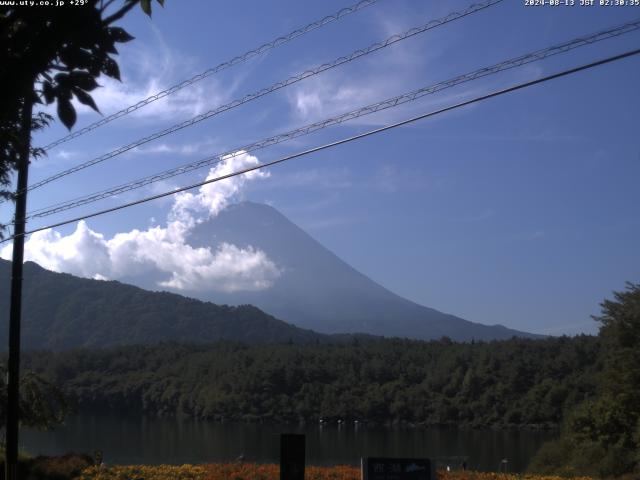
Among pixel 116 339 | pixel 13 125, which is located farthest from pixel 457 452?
pixel 116 339

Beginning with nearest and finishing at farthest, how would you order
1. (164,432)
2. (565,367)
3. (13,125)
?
(13,125)
(164,432)
(565,367)

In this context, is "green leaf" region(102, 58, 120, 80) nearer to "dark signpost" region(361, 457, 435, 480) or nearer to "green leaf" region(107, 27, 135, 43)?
"green leaf" region(107, 27, 135, 43)

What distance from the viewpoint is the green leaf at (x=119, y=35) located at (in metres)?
4.48

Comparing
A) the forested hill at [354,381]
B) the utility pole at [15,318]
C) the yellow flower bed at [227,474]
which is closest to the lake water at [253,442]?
the forested hill at [354,381]

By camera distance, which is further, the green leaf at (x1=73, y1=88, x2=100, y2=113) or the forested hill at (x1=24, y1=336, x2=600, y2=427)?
the forested hill at (x1=24, y1=336, x2=600, y2=427)

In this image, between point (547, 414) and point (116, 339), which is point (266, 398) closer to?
point (547, 414)

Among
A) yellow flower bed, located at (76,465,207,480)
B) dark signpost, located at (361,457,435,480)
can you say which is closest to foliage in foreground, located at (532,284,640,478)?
yellow flower bed, located at (76,465,207,480)

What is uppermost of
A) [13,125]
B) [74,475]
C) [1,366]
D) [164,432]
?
[13,125]

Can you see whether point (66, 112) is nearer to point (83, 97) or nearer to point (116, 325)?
point (83, 97)

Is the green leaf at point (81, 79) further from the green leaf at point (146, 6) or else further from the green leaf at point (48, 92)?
the green leaf at point (146, 6)

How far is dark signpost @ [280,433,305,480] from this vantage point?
9016 millimetres

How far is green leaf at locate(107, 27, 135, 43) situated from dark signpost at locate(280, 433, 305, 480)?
5.81 m

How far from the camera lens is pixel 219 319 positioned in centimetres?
19738

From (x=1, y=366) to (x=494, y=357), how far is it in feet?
232
